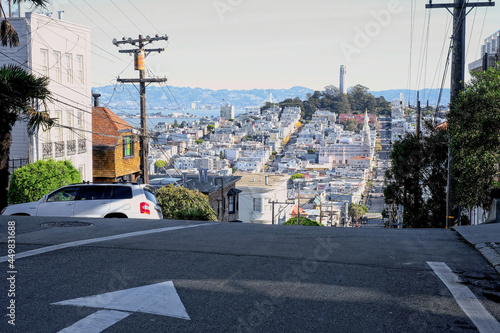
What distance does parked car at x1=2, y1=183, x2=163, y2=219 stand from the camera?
15.4 meters

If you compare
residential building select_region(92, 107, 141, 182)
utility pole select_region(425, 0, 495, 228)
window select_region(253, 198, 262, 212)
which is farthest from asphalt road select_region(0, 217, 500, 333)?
window select_region(253, 198, 262, 212)

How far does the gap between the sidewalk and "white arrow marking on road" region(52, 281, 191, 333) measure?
4.13 meters

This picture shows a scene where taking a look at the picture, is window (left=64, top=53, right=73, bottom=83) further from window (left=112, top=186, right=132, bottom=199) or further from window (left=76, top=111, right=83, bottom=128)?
window (left=112, top=186, right=132, bottom=199)

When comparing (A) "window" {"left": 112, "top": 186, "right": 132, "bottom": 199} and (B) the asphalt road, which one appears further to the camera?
(A) "window" {"left": 112, "top": 186, "right": 132, "bottom": 199}

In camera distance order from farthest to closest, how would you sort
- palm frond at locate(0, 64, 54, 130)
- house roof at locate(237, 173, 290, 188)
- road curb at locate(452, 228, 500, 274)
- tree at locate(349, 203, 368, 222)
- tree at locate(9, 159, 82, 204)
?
tree at locate(349, 203, 368, 222) < house roof at locate(237, 173, 290, 188) < tree at locate(9, 159, 82, 204) < palm frond at locate(0, 64, 54, 130) < road curb at locate(452, 228, 500, 274)

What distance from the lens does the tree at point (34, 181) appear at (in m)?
23.9

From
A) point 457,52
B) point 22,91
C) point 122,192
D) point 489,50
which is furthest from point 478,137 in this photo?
point 489,50

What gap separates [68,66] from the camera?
107 feet

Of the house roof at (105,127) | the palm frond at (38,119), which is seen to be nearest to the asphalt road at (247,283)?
the palm frond at (38,119)

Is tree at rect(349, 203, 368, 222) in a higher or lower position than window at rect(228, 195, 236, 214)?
lower

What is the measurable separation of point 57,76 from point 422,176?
2080 cm

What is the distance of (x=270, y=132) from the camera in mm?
169750

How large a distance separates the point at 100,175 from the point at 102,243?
101 feet

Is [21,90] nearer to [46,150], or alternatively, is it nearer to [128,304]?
[128,304]
